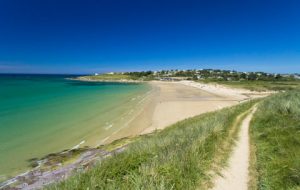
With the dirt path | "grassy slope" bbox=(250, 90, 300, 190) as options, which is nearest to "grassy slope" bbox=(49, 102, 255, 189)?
Answer: the dirt path

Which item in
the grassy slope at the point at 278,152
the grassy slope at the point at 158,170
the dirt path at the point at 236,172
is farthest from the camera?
the dirt path at the point at 236,172

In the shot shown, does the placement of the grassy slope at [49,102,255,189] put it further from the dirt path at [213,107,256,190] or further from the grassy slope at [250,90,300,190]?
the grassy slope at [250,90,300,190]

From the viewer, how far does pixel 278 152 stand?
8.68m

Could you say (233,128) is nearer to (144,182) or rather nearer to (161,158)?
(161,158)

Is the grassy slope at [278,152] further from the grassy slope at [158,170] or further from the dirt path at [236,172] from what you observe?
the grassy slope at [158,170]

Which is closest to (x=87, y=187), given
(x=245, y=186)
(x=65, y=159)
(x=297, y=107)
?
(x=245, y=186)

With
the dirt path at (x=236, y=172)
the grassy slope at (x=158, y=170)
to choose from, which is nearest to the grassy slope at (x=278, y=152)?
the dirt path at (x=236, y=172)

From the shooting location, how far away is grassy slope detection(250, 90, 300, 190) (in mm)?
6535

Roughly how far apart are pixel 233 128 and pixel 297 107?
15.1ft

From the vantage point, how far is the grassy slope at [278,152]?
654 cm

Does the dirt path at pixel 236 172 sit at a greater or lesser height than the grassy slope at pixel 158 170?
lesser

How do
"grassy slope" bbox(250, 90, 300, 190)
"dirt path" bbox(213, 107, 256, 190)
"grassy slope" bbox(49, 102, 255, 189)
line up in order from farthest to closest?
"dirt path" bbox(213, 107, 256, 190), "grassy slope" bbox(250, 90, 300, 190), "grassy slope" bbox(49, 102, 255, 189)

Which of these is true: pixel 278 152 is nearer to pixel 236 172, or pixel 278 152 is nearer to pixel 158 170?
pixel 236 172

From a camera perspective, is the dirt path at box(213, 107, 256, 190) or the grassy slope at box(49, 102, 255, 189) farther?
the dirt path at box(213, 107, 256, 190)
